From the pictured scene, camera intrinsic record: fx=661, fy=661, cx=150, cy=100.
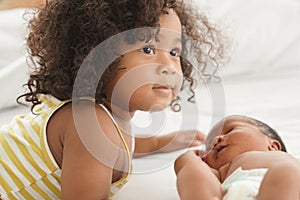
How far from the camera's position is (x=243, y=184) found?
3.20 ft

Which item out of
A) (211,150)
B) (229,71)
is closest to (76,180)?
(211,150)

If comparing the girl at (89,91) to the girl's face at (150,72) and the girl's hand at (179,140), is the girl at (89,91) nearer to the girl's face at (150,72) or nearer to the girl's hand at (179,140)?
the girl's face at (150,72)

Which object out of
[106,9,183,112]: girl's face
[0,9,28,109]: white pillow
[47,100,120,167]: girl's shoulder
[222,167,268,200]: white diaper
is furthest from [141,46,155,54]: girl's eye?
[0,9,28,109]: white pillow

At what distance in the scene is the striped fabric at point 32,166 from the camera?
45.2 inches

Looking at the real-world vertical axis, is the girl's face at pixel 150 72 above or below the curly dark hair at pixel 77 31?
below

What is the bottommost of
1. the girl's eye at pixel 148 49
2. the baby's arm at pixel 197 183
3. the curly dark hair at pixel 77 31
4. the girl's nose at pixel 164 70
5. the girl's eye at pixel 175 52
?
the baby's arm at pixel 197 183

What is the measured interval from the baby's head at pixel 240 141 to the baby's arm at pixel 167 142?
0.16 m

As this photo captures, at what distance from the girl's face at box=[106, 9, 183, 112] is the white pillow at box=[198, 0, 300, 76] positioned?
72cm

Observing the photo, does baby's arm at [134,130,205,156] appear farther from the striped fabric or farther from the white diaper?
the white diaper

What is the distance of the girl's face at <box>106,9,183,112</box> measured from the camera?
1.12 m

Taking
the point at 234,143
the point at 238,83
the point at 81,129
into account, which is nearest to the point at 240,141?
the point at 234,143

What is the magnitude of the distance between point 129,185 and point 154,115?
0.39 m

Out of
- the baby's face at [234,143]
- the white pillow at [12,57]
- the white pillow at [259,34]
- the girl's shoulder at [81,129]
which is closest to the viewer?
the girl's shoulder at [81,129]

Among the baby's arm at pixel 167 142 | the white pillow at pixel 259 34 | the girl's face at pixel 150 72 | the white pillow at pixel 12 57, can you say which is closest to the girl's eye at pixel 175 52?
the girl's face at pixel 150 72
